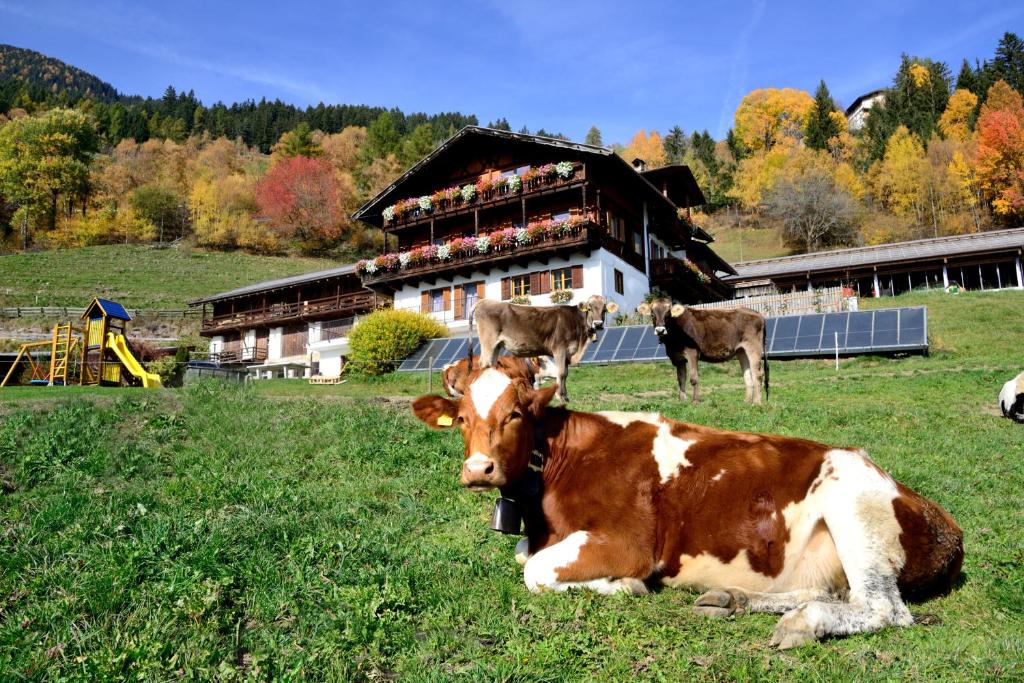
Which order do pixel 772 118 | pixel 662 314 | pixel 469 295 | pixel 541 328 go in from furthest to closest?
1. pixel 772 118
2. pixel 469 295
3. pixel 541 328
4. pixel 662 314

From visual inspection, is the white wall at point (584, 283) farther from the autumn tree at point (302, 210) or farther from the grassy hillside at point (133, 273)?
the autumn tree at point (302, 210)

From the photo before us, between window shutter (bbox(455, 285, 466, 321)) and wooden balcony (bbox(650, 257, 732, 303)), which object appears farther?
wooden balcony (bbox(650, 257, 732, 303))

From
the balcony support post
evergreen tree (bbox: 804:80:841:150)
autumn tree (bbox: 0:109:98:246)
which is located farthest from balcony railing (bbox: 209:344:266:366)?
evergreen tree (bbox: 804:80:841:150)

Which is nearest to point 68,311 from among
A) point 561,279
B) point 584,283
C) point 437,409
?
point 561,279

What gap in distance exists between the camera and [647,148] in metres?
126

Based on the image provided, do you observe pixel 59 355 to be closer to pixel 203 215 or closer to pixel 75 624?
pixel 75 624

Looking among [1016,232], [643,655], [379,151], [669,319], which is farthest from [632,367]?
[379,151]

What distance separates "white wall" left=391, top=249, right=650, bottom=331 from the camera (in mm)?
34844

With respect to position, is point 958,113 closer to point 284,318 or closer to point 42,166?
point 284,318

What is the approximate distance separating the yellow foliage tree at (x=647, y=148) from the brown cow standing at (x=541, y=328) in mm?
107635

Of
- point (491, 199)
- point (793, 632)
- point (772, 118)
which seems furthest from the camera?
point (772, 118)

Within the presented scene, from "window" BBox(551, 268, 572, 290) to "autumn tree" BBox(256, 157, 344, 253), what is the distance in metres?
62.6

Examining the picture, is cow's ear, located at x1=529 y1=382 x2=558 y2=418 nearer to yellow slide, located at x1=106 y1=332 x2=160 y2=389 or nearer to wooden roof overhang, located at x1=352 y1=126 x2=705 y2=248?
yellow slide, located at x1=106 y1=332 x2=160 y2=389

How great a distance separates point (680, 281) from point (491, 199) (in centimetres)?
1322
